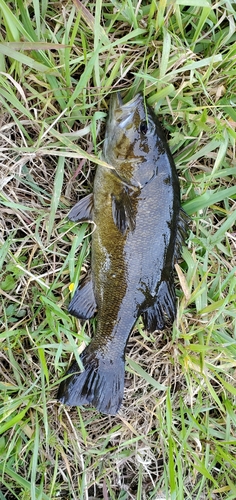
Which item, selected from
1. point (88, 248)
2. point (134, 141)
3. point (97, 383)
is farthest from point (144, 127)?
point (97, 383)

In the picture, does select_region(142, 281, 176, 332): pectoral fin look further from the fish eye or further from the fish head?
the fish eye

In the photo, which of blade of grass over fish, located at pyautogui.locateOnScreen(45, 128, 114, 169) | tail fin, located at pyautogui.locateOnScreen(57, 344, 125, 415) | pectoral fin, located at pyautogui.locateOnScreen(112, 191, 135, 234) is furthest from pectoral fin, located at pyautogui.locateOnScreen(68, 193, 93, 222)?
tail fin, located at pyautogui.locateOnScreen(57, 344, 125, 415)

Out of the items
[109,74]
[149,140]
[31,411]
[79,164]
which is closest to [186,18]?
[109,74]

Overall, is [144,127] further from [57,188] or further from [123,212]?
[57,188]

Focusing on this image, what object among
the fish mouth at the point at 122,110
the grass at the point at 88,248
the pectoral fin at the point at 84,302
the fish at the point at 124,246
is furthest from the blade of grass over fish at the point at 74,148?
the pectoral fin at the point at 84,302

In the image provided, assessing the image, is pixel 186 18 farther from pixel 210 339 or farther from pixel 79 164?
pixel 210 339

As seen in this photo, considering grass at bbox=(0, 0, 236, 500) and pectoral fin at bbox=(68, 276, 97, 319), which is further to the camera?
pectoral fin at bbox=(68, 276, 97, 319)
